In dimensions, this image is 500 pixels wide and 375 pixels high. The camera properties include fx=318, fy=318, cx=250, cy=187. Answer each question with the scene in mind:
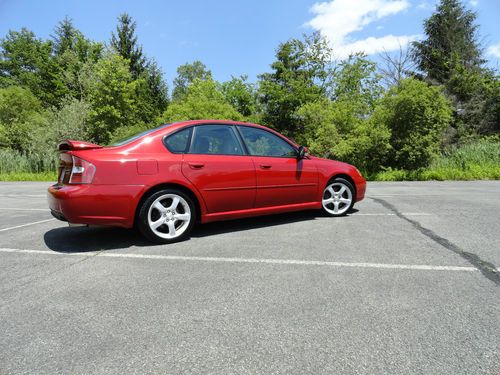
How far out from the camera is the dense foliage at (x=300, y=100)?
14.7 meters

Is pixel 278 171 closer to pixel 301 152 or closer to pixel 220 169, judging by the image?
pixel 301 152

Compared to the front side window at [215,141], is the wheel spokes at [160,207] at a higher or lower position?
lower

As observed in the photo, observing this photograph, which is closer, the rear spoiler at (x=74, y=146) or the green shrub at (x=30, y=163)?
the rear spoiler at (x=74, y=146)

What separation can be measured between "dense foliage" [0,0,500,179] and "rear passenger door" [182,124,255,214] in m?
11.0

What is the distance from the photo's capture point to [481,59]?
3497 centimetres

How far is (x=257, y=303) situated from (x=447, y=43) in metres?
42.9

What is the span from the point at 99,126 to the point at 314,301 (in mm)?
26472

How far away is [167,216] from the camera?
4.02 meters

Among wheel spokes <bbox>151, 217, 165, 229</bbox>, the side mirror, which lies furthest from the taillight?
the side mirror

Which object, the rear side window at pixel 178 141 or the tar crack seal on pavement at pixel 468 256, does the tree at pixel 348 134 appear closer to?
the tar crack seal on pavement at pixel 468 256

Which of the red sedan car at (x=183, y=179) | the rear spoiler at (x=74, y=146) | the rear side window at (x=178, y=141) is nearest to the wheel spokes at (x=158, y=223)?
the red sedan car at (x=183, y=179)

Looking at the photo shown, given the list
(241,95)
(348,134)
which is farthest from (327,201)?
(241,95)

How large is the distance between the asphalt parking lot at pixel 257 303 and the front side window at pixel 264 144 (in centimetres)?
121

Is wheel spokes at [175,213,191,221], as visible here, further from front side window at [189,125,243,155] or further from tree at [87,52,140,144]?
tree at [87,52,140,144]
